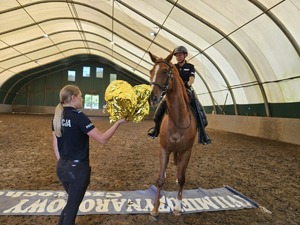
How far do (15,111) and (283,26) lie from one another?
117 feet

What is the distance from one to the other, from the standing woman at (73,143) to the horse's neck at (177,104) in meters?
1.24

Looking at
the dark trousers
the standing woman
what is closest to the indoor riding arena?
the standing woman

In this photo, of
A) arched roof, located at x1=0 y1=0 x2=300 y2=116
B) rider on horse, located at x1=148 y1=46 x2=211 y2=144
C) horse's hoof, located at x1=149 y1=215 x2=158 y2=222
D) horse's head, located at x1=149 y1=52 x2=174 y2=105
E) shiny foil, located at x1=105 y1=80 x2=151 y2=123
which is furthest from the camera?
arched roof, located at x1=0 y1=0 x2=300 y2=116

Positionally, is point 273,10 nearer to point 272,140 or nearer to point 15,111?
point 272,140

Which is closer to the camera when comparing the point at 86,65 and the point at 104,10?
the point at 104,10

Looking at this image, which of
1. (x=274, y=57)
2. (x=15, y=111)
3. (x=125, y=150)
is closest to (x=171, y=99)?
(x=125, y=150)

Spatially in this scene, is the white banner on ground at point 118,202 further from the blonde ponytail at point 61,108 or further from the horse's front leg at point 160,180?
the blonde ponytail at point 61,108

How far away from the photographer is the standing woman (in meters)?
2.67

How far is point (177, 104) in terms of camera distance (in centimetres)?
389

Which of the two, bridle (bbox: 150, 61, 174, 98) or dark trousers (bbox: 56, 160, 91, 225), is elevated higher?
bridle (bbox: 150, 61, 174, 98)

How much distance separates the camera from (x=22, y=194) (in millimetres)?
4246

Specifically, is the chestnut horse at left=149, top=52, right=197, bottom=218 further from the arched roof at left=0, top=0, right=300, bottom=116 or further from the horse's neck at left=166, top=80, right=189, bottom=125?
the arched roof at left=0, top=0, right=300, bottom=116

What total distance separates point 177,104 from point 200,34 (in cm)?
1113

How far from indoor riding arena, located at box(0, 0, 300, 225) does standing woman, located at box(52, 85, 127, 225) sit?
13 centimetres
